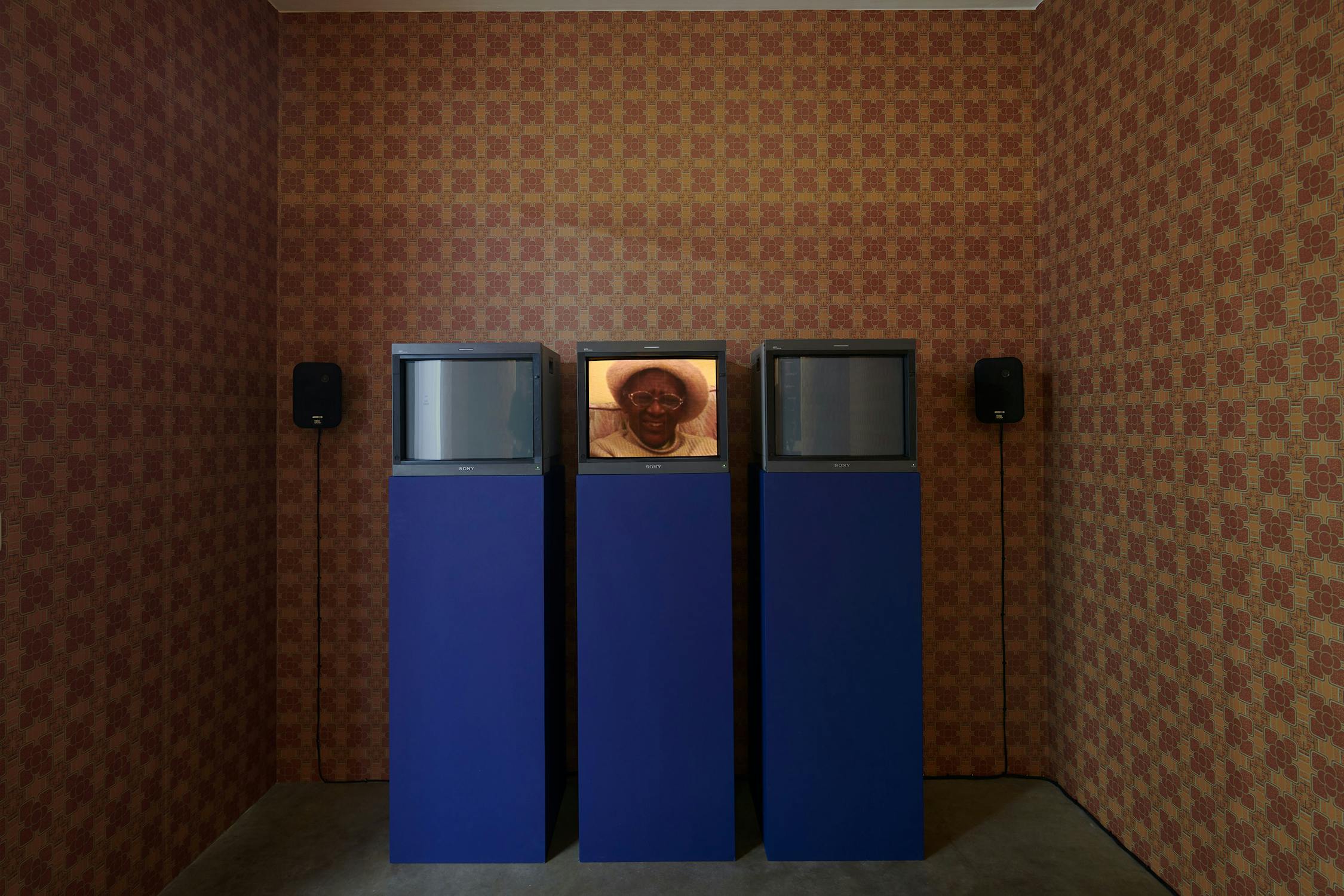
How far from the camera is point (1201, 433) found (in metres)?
2.05

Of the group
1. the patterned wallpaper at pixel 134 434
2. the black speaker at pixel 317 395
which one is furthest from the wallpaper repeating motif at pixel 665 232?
the patterned wallpaper at pixel 134 434

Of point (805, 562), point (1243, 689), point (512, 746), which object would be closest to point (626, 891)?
point (512, 746)

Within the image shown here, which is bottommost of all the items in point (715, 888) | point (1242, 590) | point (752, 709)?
point (715, 888)

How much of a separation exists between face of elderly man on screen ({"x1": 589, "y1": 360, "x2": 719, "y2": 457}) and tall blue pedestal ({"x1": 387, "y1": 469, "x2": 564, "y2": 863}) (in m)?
0.37

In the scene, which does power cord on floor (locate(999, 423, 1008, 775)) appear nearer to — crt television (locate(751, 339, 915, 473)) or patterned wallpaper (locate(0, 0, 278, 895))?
crt television (locate(751, 339, 915, 473))

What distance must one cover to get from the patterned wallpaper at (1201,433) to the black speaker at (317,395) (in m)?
2.94

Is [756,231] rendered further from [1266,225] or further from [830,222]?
[1266,225]

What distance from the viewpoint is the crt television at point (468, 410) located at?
235cm

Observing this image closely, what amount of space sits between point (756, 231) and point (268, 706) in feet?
9.31

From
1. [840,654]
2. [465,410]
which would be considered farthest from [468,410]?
[840,654]

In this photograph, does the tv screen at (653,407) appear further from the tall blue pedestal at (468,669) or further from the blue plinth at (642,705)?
the tall blue pedestal at (468,669)

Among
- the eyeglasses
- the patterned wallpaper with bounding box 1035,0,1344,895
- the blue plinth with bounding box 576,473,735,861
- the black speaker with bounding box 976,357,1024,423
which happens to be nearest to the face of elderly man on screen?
the eyeglasses

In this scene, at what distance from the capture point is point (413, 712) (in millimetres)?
2357

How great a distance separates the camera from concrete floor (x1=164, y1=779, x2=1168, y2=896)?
2230mm
